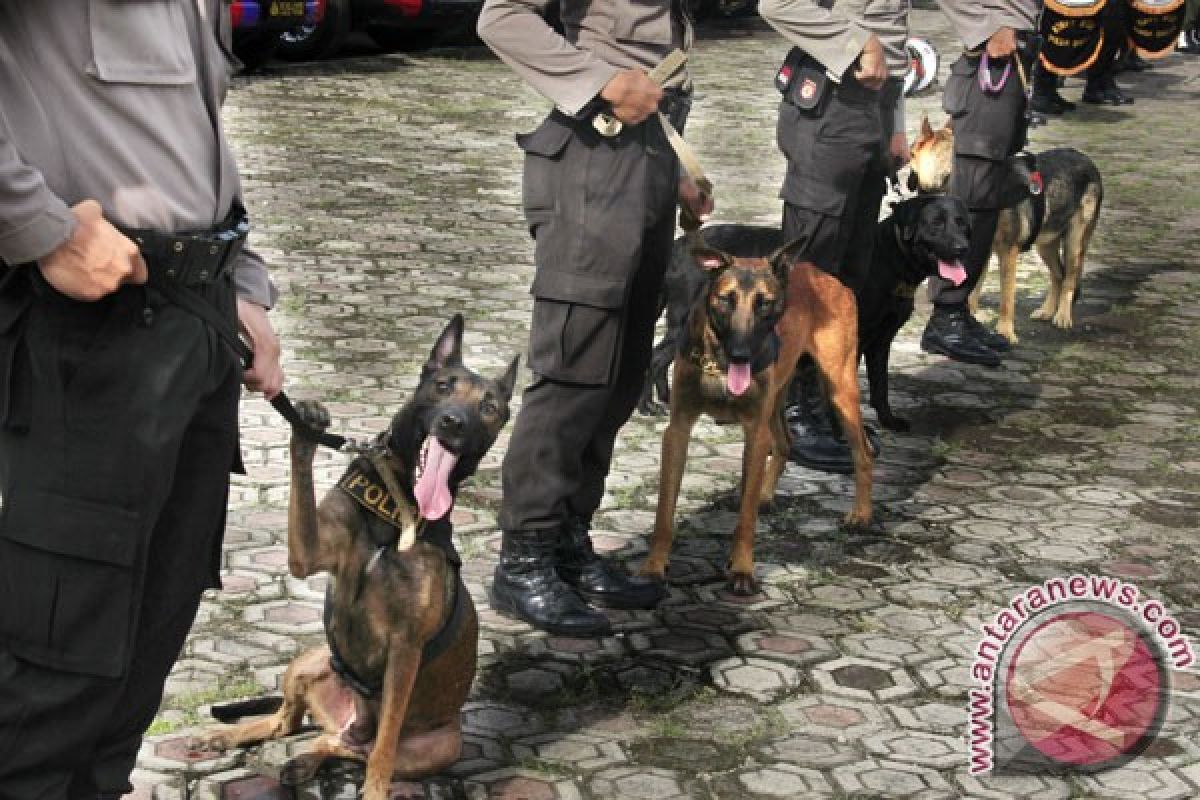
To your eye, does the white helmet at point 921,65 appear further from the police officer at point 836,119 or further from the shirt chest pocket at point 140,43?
the shirt chest pocket at point 140,43

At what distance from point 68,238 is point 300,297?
6.86 metres

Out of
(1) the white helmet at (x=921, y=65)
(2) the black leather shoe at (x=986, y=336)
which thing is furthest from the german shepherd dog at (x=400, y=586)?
(1) the white helmet at (x=921, y=65)

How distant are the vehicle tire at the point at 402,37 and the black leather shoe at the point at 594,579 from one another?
1388 cm

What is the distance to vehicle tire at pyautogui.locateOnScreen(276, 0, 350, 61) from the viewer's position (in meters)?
18.0

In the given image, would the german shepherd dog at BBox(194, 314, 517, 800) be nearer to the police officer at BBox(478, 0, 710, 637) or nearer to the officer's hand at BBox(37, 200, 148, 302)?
the police officer at BBox(478, 0, 710, 637)

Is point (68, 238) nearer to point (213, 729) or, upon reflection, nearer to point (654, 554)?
point (213, 729)

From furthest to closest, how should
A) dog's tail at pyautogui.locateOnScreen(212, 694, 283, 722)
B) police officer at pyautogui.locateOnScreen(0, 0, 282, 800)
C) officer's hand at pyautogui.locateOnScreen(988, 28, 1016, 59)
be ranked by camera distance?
officer's hand at pyautogui.locateOnScreen(988, 28, 1016, 59) → dog's tail at pyautogui.locateOnScreen(212, 694, 283, 722) → police officer at pyautogui.locateOnScreen(0, 0, 282, 800)

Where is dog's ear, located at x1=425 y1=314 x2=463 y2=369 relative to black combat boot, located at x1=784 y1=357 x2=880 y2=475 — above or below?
above

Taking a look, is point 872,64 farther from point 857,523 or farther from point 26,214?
point 26,214

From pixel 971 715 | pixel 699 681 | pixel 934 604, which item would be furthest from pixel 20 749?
pixel 934 604

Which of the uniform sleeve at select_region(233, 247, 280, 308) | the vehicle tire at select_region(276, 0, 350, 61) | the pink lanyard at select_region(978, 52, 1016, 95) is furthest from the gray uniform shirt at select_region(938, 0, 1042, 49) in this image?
the vehicle tire at select_region(276, 0, 350, 61)

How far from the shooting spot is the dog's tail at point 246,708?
5.09 metres

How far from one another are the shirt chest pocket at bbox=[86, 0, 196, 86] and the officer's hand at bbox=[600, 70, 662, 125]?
2.34 m

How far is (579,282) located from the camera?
583 cm
